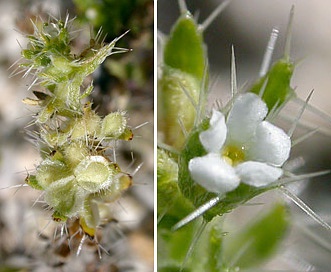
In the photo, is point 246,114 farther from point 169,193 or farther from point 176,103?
point 176,103

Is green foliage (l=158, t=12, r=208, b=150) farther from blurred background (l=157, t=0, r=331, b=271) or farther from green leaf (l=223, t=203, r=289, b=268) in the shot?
blurred background (l=157, t=0, r=331, b=271)

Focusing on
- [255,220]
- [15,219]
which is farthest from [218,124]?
[15,219]

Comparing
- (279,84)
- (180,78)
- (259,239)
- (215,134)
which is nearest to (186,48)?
(180,78)

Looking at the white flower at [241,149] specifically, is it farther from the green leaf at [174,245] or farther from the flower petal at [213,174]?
the green leaf at [174,245]

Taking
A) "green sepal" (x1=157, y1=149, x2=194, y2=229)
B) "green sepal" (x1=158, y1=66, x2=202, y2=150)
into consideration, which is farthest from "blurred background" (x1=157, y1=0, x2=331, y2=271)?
"green sepal" (x1=157, y1=149, x2=194, y2=229)

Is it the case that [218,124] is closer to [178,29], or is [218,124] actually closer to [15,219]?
[178,29]

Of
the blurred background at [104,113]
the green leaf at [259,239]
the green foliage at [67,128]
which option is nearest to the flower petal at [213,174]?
the green foliage at [67,128]
